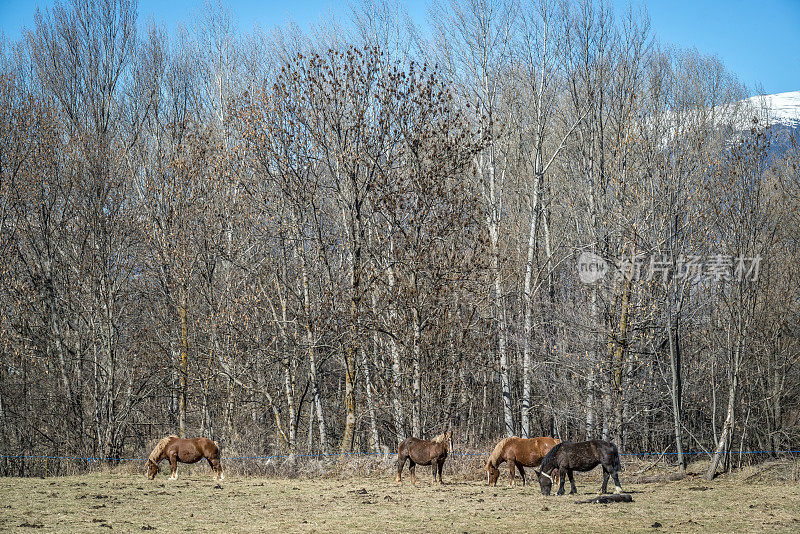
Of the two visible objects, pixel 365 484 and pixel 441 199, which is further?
pixel 441 199

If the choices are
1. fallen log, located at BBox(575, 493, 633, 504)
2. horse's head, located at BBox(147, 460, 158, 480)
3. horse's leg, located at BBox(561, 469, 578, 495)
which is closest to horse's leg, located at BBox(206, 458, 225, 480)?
horse's head, located at BBox(147, 460, 158, 480)

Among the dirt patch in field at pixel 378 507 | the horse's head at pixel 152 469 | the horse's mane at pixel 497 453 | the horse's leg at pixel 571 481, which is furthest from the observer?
the horse's head at pixel 152 469

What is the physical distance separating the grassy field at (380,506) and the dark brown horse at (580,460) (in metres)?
0.46

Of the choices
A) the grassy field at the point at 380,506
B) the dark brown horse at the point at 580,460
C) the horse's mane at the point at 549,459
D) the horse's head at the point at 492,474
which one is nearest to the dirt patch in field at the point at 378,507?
the grassy field at the point at 380,506

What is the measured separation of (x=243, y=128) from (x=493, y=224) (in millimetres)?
8911

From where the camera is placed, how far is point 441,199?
793 inches

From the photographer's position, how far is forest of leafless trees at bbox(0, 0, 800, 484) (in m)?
20.0

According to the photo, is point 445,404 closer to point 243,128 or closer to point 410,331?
point 410,331

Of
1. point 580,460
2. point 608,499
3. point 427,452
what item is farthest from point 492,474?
point 608,499

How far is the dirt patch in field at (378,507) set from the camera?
1046 cm

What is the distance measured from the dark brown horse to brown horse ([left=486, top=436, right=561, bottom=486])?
1260 mm

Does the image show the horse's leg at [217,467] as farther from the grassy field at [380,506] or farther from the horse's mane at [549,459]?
the horse's mane at [549,459]

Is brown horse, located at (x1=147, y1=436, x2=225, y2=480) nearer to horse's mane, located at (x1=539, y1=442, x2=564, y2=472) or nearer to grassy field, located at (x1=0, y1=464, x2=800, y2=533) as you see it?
grassy field, located at (x1=0, y1=464, x2=800, y2=533)

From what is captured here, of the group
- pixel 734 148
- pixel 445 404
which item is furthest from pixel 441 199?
pixel 734 148
